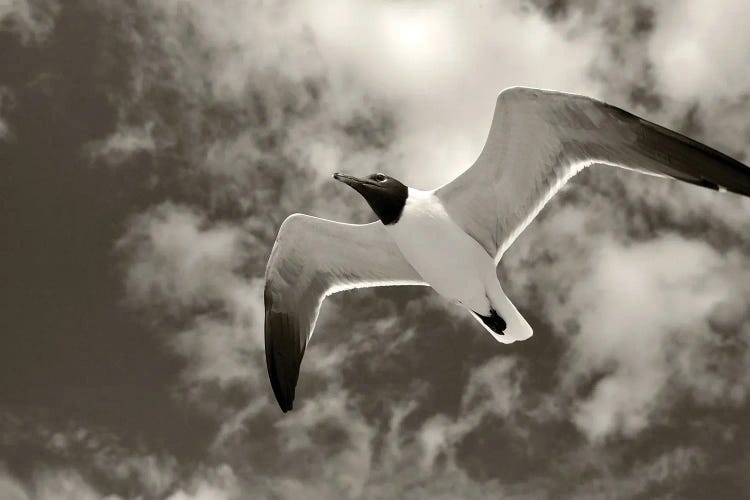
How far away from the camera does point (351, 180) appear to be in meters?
8.29

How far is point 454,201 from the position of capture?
27.2 feet

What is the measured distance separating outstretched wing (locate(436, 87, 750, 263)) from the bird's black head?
0.47 metres

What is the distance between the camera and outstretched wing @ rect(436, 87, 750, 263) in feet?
23.5

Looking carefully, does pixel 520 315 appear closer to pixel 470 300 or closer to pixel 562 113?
pixel 470 300

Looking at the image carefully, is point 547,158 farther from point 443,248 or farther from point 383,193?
point 383,193

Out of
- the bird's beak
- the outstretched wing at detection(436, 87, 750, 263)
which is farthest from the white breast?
the bird's beak

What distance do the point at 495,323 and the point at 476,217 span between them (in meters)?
1.14

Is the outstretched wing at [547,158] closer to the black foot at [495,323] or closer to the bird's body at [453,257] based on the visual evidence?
the bird's body at [453,257]

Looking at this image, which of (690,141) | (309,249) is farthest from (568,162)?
(309,249)

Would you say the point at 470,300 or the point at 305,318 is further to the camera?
the point at 305,318

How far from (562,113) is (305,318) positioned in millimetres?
3866

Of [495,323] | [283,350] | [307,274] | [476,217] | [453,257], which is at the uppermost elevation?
[307,274]

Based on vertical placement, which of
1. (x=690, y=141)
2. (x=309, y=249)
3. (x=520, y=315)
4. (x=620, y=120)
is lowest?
(x=520, y=315)

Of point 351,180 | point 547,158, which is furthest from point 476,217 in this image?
point 351,180
